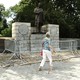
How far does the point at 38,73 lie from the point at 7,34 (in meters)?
16.8

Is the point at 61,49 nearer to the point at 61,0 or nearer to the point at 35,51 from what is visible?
the point at 35,51

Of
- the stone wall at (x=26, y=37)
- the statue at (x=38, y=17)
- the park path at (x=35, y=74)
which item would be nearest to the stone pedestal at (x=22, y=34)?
the stone wall at (x=26, y=37)

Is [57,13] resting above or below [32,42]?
above

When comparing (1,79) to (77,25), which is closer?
(1,79)

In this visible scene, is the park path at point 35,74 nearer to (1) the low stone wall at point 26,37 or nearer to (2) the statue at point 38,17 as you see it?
(1) the low stone wall at point 26,37

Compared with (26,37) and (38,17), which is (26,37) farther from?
(38,17)

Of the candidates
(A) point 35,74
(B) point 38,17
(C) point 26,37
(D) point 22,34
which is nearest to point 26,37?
(C) point 26,37

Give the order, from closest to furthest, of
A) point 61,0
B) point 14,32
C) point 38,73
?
point 38,73, point 14,32, point 61,0

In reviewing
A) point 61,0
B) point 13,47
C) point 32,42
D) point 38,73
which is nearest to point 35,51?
point 32,42

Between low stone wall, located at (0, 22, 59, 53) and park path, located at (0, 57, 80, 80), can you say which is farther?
low stone wall, located at (0, 22, 59, 53)

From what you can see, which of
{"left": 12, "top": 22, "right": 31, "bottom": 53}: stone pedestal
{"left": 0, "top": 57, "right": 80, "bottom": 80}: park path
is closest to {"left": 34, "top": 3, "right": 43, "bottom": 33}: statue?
{"left": 12, "top": 22, "right": 31, "bottom": 53}: stone pedestal

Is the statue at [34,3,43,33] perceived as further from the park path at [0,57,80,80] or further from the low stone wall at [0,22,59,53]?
the park path at [0,57,80,80]

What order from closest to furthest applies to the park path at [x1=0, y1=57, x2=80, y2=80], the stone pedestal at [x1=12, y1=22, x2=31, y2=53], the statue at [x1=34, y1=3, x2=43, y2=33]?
the park path at [x1=0, y1=57, x2=80, y2=80] → the stone pedestal at [x1=12, y1=22, x2=31, y2=53] → the statue at [x1=34, y1=3, x2=43, y2=33]

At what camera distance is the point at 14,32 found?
18.2 m
